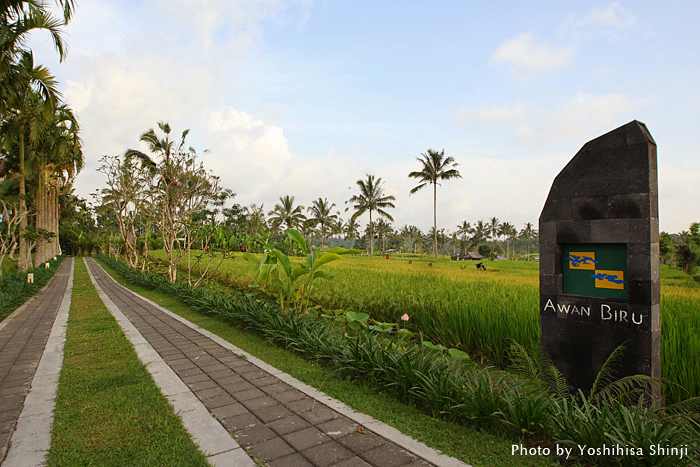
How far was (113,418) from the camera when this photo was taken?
2.71 m

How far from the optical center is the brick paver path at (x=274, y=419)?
223 centimetres

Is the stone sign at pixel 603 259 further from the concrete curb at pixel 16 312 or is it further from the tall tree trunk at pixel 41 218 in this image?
the tall tree trunk at pixel 41 218

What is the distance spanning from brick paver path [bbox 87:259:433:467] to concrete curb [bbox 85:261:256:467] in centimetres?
6

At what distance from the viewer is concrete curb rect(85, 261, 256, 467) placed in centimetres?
223

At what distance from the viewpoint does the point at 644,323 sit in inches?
107

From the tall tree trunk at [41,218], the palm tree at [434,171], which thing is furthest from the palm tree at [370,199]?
the tall tree trunk at [41,218]

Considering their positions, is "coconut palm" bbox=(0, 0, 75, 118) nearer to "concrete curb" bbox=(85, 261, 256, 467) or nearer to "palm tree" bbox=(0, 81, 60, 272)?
"palm tree" bbox=(0, 81, 60, 272)

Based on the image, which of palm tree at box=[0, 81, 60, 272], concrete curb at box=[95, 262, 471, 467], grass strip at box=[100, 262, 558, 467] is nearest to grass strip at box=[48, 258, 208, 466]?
concrete curb at box=[95, 262, 471, 467]

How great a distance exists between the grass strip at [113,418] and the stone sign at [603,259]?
298 cm

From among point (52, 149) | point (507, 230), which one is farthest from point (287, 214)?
point (507, 230)

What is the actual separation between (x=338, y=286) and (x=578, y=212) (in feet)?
20.2

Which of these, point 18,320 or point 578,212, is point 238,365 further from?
point 18,320

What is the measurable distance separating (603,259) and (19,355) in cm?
655

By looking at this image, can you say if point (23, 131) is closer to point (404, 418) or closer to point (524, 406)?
point (404, 418)
